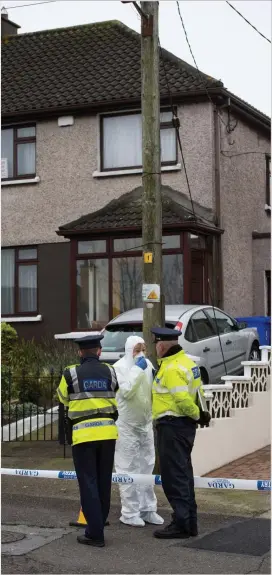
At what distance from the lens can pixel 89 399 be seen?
310 inches

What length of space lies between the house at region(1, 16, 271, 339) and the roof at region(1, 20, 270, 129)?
38 millimetres

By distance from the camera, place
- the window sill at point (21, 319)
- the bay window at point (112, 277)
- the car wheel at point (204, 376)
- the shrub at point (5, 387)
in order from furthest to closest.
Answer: the window sill at point (21, 319), the bay window at point (112, 277), the shrub at point (5, 387), the car wheel at point (204, 376)

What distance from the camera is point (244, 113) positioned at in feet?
70.5

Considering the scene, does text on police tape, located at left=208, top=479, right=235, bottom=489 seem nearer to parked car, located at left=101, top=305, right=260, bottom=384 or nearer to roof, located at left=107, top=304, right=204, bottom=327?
parked car, located at left=101, top=305, right=260, bottom=384

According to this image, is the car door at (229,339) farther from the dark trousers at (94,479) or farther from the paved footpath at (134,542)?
the dark trousers at (94,479)

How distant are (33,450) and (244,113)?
38.4 ft

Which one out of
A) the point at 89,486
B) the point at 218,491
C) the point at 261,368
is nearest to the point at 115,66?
the point at 261,368

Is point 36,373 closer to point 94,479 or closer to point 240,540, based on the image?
point 94,479

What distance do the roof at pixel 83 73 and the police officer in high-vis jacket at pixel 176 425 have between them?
12757 millimetres

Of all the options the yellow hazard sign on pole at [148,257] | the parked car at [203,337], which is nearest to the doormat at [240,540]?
the yellow hazard sign on pole at [148,257]

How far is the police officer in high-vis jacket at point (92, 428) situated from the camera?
772cm

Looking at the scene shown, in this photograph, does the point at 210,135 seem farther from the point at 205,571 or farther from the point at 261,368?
the point at 205,571

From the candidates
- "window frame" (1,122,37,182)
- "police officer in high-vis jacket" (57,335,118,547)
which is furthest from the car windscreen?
"window frame" (1,122,37,182)

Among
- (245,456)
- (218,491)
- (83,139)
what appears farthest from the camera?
(83,139)
